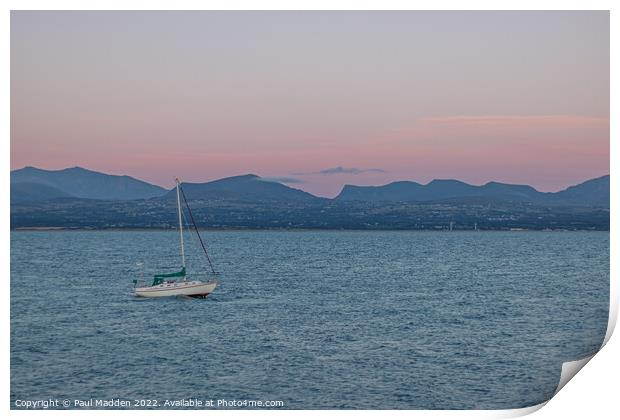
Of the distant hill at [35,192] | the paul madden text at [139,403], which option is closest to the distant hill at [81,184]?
the distant hill at [35,192]

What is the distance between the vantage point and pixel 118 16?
97.7 ft

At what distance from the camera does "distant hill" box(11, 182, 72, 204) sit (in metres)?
56.0

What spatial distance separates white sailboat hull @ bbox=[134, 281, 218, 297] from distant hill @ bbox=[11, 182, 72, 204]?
17.1 meters

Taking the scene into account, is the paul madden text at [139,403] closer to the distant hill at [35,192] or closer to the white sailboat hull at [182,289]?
the white sailboat hull at [182,289]

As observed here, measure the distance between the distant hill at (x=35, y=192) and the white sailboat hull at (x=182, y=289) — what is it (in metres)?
17.1

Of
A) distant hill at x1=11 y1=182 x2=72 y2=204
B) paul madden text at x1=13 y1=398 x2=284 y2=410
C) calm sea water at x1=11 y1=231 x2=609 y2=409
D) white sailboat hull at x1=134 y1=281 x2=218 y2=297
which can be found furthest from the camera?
distant hill at x1=11 y1=182 x2=72 y2=204

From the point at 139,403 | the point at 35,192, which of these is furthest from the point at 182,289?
the point at 35,192

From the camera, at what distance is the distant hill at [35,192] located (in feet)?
184

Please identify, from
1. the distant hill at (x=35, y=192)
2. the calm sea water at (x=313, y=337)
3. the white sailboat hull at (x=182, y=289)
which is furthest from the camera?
the distant hill at (x=35, y=192)

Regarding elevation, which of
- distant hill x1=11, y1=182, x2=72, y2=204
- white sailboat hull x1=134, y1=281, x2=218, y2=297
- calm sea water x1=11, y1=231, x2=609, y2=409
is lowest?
calm sea water x1=11, y1=231, x2=609, y2=409

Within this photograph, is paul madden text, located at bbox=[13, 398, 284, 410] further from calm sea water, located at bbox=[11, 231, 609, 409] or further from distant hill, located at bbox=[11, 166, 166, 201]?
distant hill, located at bbox=[11, 166, 166, 201]


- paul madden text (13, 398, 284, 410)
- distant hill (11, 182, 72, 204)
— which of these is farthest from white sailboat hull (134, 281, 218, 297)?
paul madden text (13, 398, 284, 410)

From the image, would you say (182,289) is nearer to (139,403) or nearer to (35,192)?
(139,403)

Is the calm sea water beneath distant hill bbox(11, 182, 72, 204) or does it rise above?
beneath
